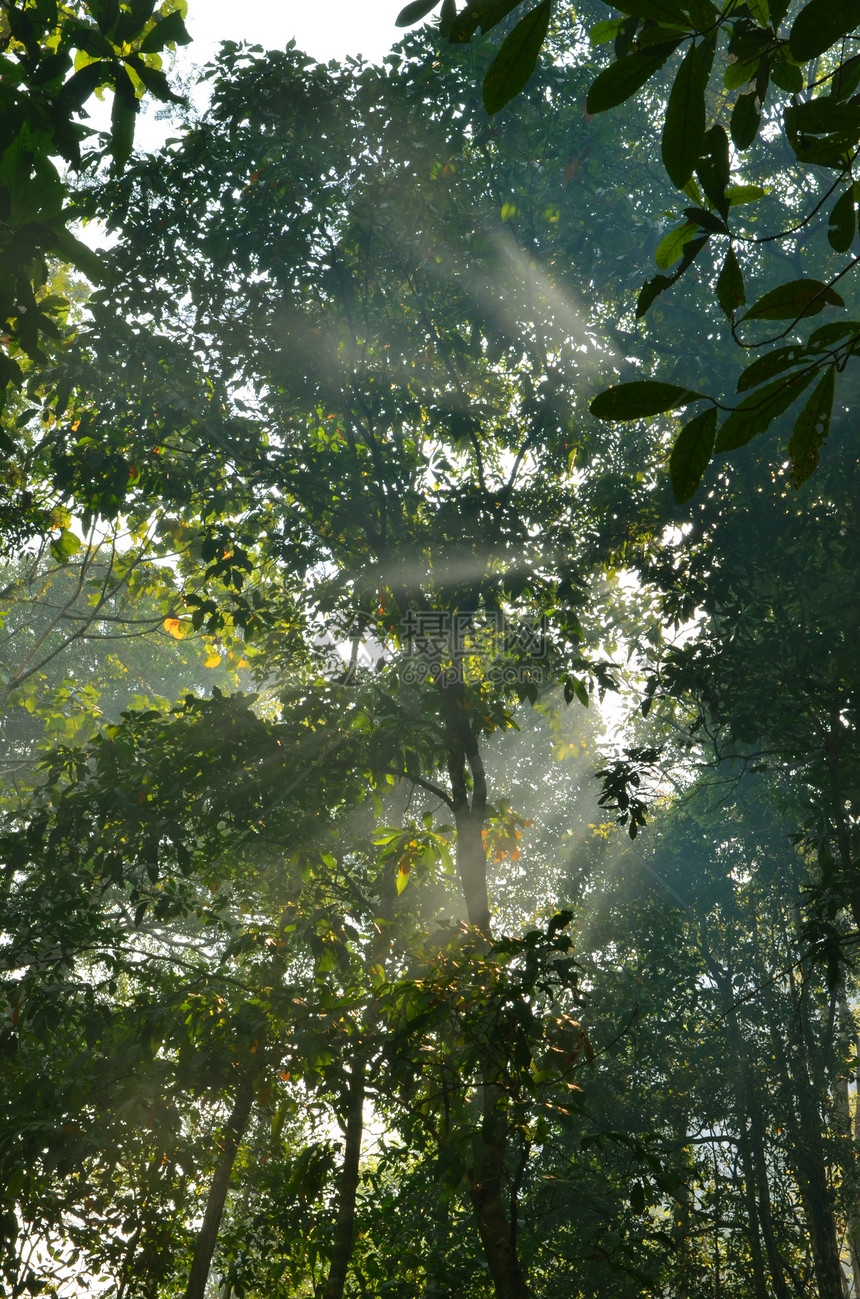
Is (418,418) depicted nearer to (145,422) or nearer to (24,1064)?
(145,422)

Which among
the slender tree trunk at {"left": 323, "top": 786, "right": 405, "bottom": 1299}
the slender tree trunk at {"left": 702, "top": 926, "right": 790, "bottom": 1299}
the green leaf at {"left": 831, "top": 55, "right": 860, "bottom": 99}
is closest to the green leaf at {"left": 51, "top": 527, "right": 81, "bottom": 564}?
the slender tree trunk at {"left": 323, "top": 786, "right": 405, "bottom": 1299}

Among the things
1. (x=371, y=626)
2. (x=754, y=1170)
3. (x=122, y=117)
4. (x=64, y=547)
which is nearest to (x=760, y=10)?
(x=122, y=117)

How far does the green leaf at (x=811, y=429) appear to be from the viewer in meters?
0.81

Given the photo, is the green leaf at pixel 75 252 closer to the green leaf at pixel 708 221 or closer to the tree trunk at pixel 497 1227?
the green leaf at pixel 708 221

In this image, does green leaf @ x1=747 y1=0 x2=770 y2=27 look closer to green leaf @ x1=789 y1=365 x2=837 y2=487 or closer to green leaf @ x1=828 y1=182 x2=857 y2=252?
green leaf @ x1=828 y1=182 x2=857 y2=252

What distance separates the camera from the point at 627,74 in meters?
0.83

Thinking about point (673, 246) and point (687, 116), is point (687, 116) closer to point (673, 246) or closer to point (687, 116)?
point (687, 116)

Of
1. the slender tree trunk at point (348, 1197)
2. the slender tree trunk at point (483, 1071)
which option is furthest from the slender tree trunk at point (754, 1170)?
the slender tree trunk at point (483, 1071)

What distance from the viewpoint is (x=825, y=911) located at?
13.6 ft

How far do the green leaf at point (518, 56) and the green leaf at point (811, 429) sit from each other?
0.42 metres

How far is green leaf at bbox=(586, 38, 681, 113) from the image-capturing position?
0.80 metres

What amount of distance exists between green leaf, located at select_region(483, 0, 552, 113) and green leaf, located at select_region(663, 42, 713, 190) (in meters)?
0.14

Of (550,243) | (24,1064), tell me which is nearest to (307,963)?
(24,1064)

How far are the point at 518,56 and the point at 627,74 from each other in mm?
108
